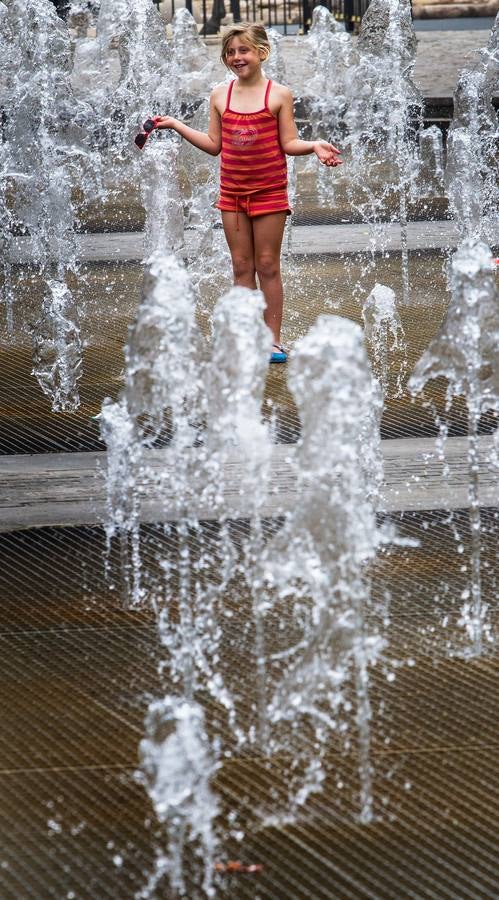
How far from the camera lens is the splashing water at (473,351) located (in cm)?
413

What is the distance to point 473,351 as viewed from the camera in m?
4.40

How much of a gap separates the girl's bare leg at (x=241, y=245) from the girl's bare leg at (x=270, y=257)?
0.03m

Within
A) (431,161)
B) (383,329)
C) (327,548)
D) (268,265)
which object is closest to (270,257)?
(268,265)

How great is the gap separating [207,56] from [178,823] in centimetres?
1301

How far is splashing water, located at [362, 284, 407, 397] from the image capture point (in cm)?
618

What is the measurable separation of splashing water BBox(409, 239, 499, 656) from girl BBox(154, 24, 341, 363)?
1.28m

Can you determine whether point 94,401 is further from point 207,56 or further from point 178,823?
point 207,56

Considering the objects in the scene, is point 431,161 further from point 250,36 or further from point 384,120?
point 250,36

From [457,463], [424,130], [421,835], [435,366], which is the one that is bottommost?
[421,835]

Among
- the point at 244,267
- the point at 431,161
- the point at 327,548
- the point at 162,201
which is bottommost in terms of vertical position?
the point at 327,548

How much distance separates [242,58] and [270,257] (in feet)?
2.49

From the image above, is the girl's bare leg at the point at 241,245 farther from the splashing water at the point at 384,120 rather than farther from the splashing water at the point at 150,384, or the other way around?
the splashing water at the point at 384,120

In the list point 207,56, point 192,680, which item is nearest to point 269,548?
point 192,680

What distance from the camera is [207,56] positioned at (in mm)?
15109
